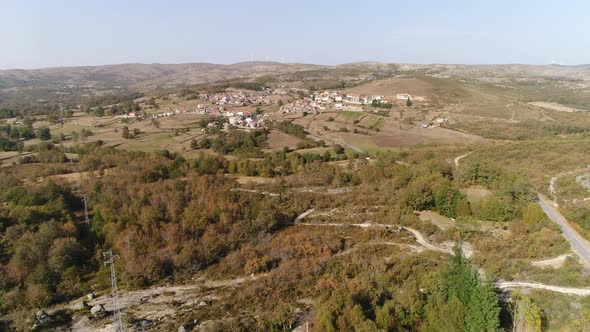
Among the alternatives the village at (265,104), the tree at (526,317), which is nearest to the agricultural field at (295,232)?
the tree at (526,317)

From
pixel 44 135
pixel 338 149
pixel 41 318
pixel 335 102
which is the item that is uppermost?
pixel 335 102

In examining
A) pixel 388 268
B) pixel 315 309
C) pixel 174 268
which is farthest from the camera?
pixel 174 268

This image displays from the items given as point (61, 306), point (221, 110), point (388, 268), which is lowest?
point (61, 306)

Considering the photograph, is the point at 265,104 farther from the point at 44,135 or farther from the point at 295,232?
the point at 295,232

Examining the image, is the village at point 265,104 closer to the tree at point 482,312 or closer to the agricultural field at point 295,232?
the agricultural field at point 295,232

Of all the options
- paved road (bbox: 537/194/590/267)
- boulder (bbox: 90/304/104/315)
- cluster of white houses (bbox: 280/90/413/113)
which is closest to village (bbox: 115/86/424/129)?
cluster of white houses (bbox: 280/90/413/113)

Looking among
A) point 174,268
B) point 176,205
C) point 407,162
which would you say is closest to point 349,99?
point 407,162

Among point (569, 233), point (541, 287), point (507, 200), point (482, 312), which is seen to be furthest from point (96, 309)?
point (507, 200)

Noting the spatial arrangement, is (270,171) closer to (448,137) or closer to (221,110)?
(448,137)
